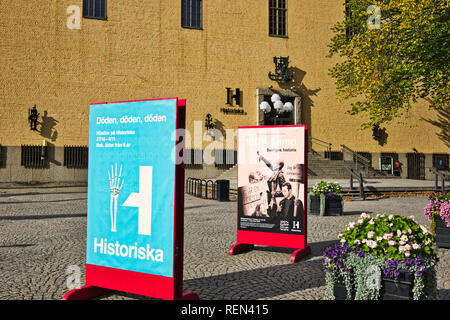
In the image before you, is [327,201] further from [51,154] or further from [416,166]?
[416,166]

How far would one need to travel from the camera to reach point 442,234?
7125 mm

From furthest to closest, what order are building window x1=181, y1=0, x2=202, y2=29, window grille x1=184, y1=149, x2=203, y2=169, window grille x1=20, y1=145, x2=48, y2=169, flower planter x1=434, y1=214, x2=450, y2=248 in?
1. building window x1=181, y1=0, x2=202, y2=29
2. window grille x1=184, y1=149, x2=203, y2=169
3. window grille x1=20, y1=145, x2=48, y2=169
4. flower planter x1=434, y1=214, x2=450, y2=248

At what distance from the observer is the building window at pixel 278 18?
2656 cm

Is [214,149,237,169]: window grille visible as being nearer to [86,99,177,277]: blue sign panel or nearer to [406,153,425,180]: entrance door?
[406,153,425,180]: entrance door

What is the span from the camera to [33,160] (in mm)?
22094

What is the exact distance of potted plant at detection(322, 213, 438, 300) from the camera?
3539 millimetres

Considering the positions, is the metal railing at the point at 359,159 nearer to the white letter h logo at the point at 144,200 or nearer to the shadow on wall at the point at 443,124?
the shadow on wall at the point at 443,124

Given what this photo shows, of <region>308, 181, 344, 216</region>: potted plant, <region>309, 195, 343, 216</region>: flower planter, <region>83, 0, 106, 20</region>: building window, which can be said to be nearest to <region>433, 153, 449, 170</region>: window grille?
<region>308, 181, 344, 216</region>: potted plant

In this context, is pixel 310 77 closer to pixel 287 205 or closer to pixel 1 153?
pixel 1 153

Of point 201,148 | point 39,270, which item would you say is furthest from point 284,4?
point 39,270

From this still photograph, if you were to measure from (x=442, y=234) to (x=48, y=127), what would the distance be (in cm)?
2071

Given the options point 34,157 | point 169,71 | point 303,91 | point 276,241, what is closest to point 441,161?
point 303,91

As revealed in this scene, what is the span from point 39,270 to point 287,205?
388cm

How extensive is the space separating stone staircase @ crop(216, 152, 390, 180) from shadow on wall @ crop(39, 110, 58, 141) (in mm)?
9480
